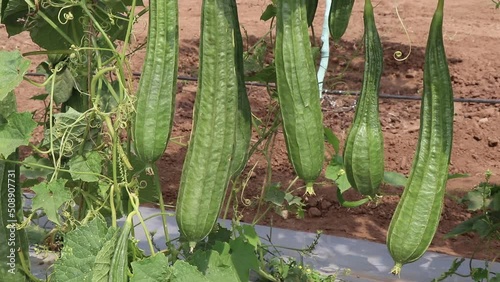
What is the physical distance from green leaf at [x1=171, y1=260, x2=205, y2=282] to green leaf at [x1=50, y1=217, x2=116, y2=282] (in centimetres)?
21

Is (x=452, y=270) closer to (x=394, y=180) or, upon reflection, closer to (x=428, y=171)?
(x=394, y=180)

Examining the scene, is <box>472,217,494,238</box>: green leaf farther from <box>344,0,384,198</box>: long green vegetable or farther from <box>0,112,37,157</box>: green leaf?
<box>0,112,37,157</box>: green leaf

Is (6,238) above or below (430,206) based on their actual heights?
below

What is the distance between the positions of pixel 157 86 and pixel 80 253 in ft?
1.75

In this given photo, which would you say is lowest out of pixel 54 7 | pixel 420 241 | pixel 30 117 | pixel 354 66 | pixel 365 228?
pixel 365 228

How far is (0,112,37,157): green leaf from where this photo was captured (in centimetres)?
175

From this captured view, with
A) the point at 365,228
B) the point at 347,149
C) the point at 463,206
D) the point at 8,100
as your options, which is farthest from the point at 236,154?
the point at 463,206

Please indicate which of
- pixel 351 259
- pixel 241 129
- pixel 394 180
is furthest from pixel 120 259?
pixel 351 259

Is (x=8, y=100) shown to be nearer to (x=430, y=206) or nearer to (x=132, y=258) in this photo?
(x=132, y=258)

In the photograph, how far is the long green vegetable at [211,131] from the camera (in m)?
1.28

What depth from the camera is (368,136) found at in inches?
56.0

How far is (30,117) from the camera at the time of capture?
1764 mm

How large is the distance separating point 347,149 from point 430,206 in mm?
192

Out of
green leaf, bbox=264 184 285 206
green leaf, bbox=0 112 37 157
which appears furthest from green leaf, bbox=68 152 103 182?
green leaf, bbox=264 184 285 206
